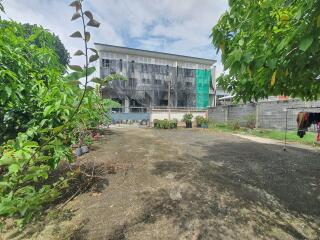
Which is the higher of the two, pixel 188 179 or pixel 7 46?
pixel 7 46

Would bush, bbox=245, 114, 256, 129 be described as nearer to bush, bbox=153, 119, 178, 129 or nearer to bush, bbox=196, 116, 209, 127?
bush, bbox=196, 116, 209, 127

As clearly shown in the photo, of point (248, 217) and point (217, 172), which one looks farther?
point (217, 172)

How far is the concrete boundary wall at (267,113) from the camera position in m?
12.4

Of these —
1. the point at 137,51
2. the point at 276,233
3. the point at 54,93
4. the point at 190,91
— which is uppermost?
the point at 137,51

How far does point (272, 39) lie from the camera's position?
2197 millimetres

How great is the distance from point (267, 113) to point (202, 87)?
68.9 feet

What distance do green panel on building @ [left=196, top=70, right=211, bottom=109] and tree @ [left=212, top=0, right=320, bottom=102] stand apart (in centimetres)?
3111

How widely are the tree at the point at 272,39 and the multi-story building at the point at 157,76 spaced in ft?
80.6

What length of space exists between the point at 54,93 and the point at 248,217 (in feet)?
9.64

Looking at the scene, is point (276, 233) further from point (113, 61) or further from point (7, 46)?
point (113, 61)

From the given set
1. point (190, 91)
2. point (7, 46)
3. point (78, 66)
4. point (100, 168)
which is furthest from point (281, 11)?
point (190, 91)

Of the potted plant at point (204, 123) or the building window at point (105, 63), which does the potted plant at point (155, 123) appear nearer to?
the potted plant at point (204, 123)

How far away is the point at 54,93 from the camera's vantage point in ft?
6.33

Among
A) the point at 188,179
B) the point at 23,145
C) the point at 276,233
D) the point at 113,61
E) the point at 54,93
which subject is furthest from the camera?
the point at 113,61
